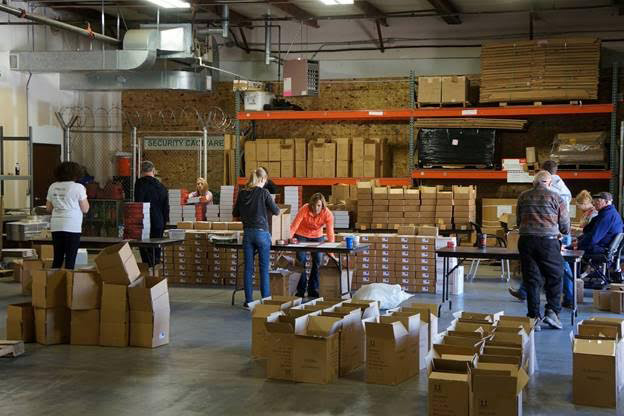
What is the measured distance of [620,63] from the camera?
1483 cm

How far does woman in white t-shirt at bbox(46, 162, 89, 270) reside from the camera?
877 cm

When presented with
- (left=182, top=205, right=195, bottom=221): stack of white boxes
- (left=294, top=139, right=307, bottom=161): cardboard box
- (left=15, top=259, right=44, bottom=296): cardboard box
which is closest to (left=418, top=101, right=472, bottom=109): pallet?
(left=294, top=139, right=307, bottom=161): cardboard box

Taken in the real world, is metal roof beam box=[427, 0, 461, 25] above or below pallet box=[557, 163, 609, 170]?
above

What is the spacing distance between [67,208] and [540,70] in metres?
8.90

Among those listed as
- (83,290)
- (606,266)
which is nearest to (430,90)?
(606,266)

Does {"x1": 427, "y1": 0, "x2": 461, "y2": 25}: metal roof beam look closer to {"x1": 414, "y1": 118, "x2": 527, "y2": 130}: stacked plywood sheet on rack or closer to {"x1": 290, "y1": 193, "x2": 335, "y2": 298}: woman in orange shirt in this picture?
{"x1": 414, "y1": 118, "x2": 527, "y2": 130}: stacked plywood sheet on rack

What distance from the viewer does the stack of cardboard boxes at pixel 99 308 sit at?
23.9 feet

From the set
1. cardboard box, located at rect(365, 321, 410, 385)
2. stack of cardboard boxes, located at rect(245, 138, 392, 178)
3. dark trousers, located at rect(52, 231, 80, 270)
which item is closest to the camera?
cardboard box, located at rect(365, 321, 410, 385)

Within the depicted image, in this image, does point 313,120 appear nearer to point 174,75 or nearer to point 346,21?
point 346,21

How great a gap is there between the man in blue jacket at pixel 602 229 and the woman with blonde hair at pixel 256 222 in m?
4.21

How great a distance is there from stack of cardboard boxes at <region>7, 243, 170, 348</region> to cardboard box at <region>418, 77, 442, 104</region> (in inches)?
338

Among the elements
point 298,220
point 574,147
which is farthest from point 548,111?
point 298,220

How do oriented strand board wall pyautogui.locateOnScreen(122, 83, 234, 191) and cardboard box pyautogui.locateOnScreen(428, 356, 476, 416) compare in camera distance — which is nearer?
cardboard box pyautogui.locateOnScreen(428, 356, 476, 416)

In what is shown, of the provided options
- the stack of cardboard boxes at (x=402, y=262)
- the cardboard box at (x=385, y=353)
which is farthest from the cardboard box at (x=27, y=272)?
the cardboard box at (x=385, y=353)
